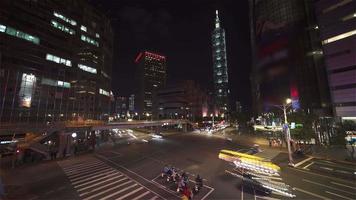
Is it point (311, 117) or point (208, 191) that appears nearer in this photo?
point (208, 191)

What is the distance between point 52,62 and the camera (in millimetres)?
65750

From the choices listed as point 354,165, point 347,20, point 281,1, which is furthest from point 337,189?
point 281,1

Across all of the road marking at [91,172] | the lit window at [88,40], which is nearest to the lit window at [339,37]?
the road marking at [91,172]

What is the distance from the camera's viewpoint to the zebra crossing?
19859 millimetres

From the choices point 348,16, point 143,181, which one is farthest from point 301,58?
point 143,181

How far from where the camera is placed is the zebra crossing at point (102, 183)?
19859 millimetres

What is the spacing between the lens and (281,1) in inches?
3716

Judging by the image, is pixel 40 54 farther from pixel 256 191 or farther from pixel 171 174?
pixel 256 191

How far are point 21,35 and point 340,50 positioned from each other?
10427cm

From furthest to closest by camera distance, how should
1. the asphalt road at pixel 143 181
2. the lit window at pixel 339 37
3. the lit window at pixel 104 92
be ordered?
the lit window at pixel 104 92 → the lit window at pixel 339 37 → the asphalt road at pixel 143 181

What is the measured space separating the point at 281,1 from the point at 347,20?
39480mm

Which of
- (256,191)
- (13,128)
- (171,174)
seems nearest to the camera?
(256,191)

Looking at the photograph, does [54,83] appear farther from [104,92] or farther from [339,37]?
[339,37]

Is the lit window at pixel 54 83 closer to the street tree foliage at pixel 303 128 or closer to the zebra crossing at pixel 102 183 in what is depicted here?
the zebra crossing at pixel 102 183
